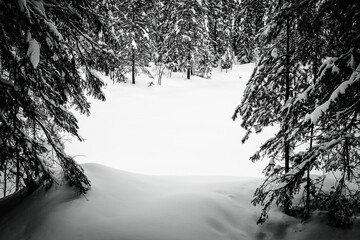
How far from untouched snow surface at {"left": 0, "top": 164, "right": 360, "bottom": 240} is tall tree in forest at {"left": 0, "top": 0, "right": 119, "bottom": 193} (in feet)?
1.85

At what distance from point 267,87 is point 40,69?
530 cm

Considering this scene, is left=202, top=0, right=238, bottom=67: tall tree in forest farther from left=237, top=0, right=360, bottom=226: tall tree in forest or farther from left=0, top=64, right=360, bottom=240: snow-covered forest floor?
left=237, top=0, right=360, bottom=226: tall tree in forest

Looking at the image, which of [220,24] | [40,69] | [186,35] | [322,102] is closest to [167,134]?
[40,69]

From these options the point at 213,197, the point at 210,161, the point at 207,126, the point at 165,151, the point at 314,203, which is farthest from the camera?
the point at 207,126

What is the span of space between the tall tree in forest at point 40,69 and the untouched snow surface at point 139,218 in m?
0.56

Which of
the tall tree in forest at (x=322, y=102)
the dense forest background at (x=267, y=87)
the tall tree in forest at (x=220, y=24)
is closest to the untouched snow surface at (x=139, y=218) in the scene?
the dense forest background at (x=267, y=87)

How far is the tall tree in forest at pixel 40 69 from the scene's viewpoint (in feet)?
11.8

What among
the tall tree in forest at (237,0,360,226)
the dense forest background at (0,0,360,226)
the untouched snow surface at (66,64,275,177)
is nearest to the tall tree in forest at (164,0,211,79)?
the untouched snow surface at (66,64,275,177)

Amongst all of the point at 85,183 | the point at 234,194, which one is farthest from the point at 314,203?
the point at 85,183

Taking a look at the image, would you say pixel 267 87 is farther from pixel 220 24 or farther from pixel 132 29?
pixel 220 24

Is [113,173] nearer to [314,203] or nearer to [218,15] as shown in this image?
[314,203]

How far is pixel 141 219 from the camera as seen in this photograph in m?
4.69

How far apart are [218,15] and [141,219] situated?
128 ft

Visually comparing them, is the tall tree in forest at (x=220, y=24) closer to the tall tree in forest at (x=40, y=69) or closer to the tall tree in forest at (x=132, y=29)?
the tall tree in forest at (x=132, y=29)
